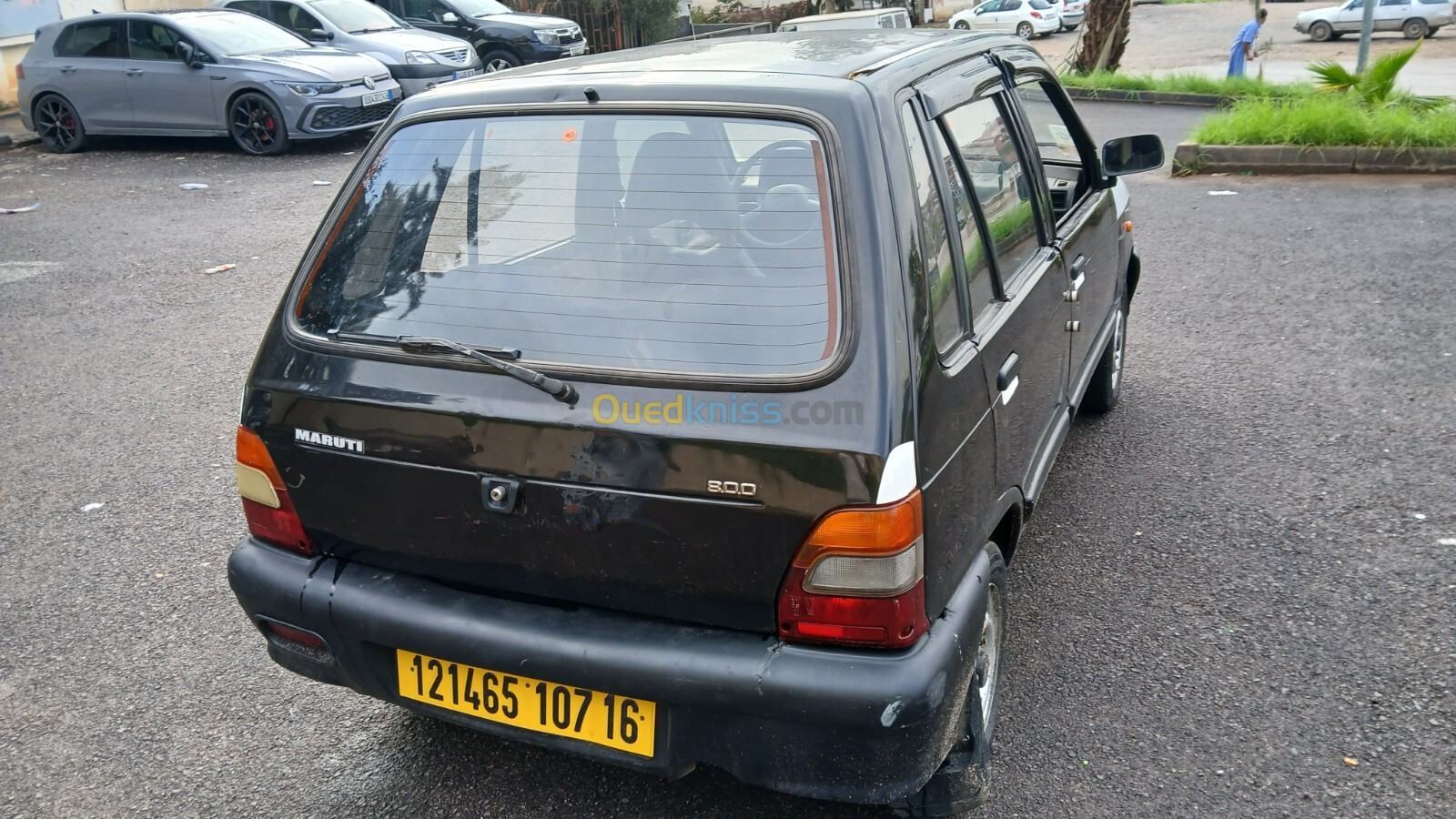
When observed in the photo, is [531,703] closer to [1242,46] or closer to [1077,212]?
[1077,212]

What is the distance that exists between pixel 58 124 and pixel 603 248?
1361 cm

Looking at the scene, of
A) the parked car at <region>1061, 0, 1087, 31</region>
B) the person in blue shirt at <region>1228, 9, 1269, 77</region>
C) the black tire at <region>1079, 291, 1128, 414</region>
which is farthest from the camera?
the parked car at <region>1061, 0, 1087, 31</region>

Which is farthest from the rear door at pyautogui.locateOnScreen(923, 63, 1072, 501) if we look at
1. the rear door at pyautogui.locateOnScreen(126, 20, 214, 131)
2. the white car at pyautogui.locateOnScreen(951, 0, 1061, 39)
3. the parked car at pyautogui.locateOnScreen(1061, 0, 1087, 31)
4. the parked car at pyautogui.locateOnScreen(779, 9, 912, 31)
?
the parked car at pyautogui.locateOnScreen(1061, 0, 1087, 31)

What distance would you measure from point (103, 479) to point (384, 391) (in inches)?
117

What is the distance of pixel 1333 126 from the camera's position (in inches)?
403

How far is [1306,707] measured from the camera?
306cm

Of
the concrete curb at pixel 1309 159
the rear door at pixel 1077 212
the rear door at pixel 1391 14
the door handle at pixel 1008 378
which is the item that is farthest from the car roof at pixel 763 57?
the rear door at pixel 1391 14

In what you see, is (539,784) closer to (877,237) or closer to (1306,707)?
(877,237)

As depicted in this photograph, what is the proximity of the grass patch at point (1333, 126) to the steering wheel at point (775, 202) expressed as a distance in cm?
947

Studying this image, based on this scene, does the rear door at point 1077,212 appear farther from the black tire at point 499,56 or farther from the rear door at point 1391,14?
the rear door at point 1391,14

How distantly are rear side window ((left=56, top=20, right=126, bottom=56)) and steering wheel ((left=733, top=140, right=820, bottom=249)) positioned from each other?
42.5 ft

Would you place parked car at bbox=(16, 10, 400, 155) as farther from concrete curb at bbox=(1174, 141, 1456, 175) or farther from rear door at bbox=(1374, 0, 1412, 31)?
rear door at bbox=(1374, 0, 1412, 31)

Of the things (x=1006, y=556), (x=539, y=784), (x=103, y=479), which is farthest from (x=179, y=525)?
(x=1006, y=556)

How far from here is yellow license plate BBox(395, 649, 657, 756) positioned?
237cm
